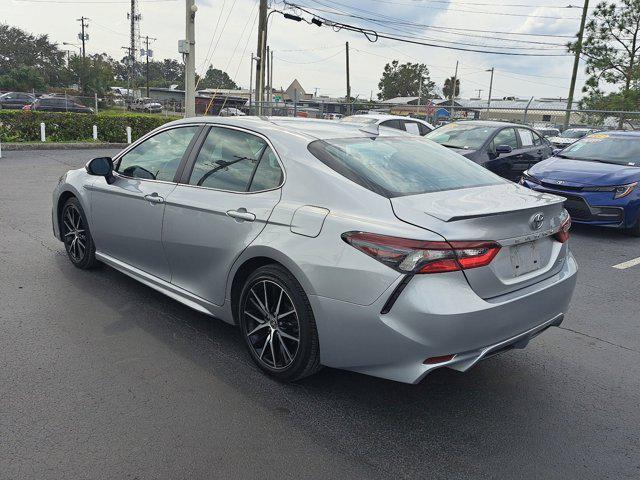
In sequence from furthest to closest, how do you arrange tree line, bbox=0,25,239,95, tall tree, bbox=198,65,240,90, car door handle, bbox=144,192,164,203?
tall tree, bbox=198,65,240,90 → tree line, bbox=0,25,239,95 → car door handle, bbox=144,192,164,203

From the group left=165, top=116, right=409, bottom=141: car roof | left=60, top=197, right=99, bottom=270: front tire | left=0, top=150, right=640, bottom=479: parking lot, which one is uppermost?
left=165, top=116, right=409, bottom=141: car roof

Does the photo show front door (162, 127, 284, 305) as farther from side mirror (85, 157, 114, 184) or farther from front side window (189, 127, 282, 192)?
side mirror (85, 157, 114, 184)

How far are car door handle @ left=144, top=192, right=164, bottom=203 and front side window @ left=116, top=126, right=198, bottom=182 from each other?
15 cm

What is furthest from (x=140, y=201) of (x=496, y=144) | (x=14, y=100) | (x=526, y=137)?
(x=14, y=100)

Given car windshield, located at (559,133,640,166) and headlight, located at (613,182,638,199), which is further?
car windshield, located at (559,133,640,166)

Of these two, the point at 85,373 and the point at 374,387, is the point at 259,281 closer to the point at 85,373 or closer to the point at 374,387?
the point at 374,387

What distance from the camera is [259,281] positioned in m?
3.29

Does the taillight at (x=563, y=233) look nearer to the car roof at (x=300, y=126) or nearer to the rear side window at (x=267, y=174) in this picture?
the car roof at (x=300, y=126)

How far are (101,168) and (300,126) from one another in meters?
1.87

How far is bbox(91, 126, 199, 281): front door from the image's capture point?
13.4 feet

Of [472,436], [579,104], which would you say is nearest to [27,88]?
[579,104]

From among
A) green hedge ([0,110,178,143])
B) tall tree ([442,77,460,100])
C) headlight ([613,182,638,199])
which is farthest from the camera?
tall tree ([442,77,460,100])

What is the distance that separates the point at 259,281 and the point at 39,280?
9.03 feet

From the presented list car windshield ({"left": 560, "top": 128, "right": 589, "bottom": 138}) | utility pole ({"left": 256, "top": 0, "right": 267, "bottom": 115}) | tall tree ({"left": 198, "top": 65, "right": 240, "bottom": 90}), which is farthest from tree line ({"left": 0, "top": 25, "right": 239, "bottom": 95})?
car windshield ({"left": 560, "top": 128, "right": 589, "bottom": 138})
